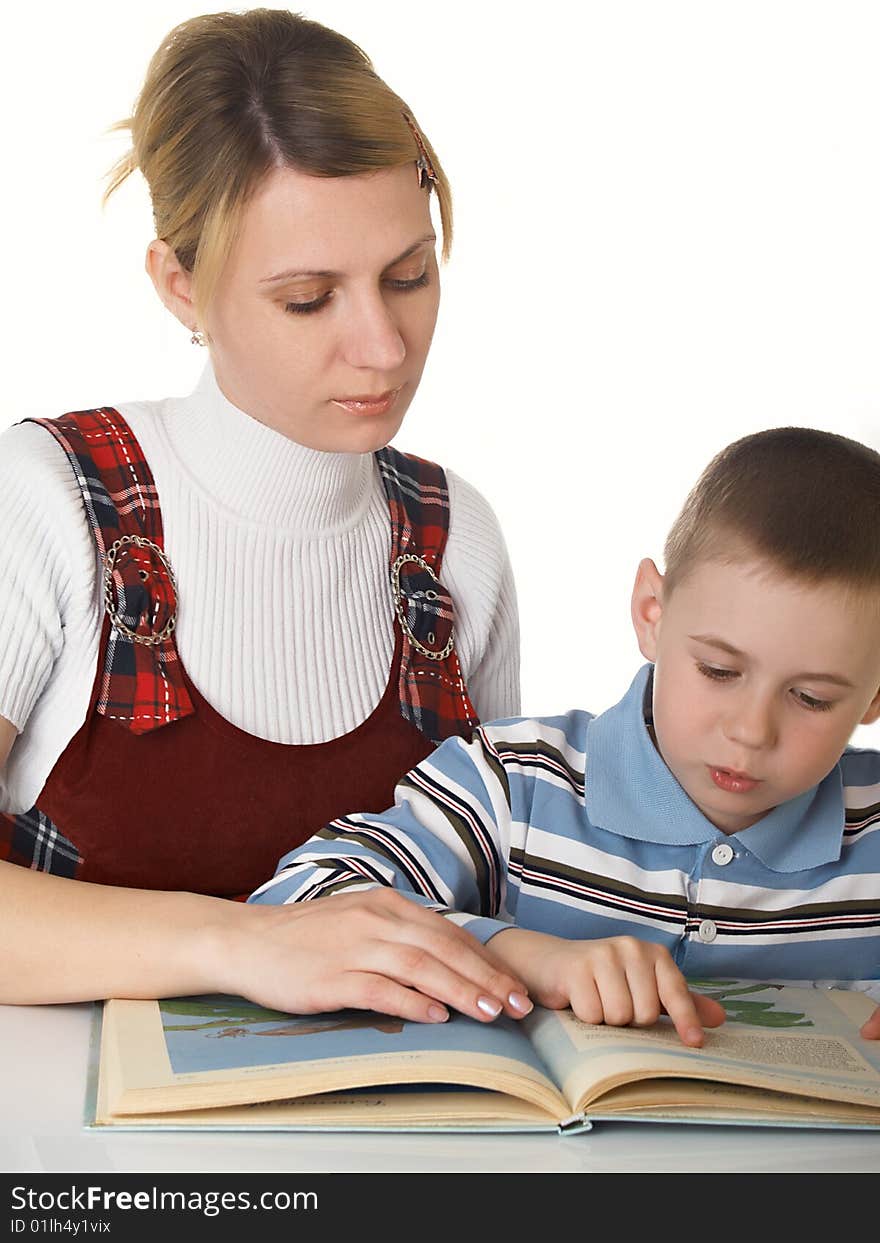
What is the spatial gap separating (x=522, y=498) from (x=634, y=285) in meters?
0.47

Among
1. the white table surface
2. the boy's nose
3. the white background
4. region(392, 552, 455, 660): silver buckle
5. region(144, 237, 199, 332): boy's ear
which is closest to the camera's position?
the white table surface

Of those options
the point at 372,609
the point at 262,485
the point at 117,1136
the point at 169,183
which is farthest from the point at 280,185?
the point at 117,1136

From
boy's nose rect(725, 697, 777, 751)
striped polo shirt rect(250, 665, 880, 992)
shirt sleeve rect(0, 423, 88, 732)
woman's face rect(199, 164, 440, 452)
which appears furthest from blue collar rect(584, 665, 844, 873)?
shirt sleeve rect(0, 423, 88, 732)

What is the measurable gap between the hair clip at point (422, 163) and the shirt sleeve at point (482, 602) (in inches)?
13.7

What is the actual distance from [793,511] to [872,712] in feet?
0.64

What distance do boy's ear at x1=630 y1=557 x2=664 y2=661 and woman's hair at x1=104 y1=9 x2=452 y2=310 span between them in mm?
396

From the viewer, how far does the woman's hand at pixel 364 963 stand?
0.98 metres

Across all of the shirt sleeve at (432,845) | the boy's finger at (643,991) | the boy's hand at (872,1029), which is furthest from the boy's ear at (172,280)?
the boy's hand at (872,1029)

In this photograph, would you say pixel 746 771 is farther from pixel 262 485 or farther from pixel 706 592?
pixel 262 485

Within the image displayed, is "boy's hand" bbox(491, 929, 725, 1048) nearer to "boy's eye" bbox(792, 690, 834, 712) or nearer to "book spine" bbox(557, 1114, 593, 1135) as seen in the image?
"book spine" bbox(557, 1114, 593, 1135)

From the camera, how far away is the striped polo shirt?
125 cm

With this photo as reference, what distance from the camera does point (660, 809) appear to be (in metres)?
1.27

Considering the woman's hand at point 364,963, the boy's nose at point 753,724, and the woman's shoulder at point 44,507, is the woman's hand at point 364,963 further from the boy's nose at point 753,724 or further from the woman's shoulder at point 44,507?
the woman's shoulder at point 44,507

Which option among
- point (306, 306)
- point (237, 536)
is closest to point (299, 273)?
point (306, 306)
